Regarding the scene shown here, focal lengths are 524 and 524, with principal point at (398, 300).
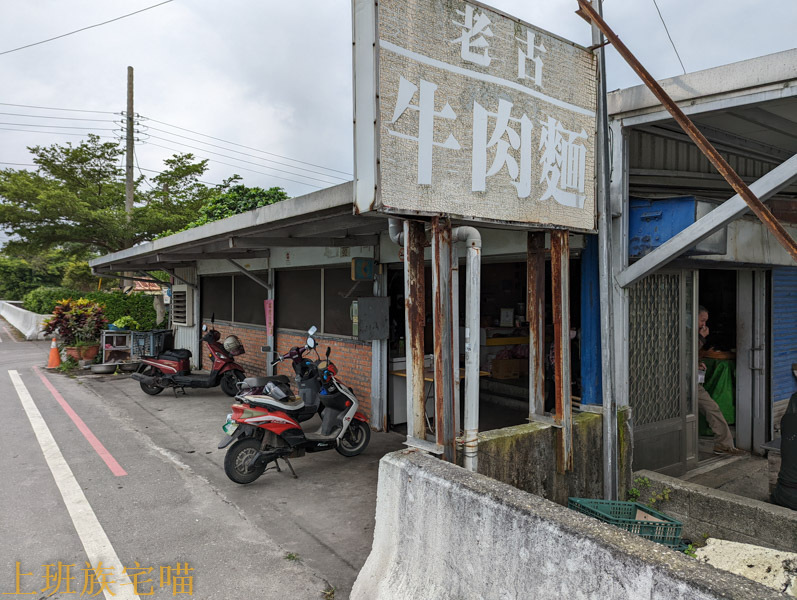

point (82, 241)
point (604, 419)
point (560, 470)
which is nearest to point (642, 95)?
point (604, 419)

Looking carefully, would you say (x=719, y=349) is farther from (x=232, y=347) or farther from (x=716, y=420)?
(x=232, y=347)

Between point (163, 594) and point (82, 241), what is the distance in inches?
841

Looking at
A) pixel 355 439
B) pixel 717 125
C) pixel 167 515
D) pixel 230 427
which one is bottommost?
pixel 167 515

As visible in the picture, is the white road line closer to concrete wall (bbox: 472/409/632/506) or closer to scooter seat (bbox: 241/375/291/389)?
scooter seat (bbox: 241/375/291/389)

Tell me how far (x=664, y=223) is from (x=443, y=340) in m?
2.49

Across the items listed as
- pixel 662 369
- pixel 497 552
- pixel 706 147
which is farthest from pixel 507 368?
pixel 497 552

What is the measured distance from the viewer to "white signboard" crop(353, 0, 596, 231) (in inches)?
116

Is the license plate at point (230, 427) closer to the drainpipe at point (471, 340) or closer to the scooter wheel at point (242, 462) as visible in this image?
the scooter wheel at point (242, 462)

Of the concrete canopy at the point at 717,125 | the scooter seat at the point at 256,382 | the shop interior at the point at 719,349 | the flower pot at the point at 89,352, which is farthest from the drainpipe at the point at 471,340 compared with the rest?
the flower pot at the point at 89,352

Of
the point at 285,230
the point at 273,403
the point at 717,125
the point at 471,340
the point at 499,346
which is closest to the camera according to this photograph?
the point at 471,340

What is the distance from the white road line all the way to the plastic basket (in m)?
3.10

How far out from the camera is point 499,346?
9781 mm

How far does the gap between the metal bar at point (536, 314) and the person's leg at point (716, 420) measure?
10.7ft

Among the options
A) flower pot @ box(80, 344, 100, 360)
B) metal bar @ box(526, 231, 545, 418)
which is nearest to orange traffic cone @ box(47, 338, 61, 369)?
flower pot @ box(80, 344, 100, 360)
